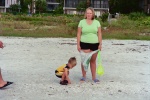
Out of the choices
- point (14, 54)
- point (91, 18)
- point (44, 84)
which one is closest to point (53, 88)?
point (44, 84)

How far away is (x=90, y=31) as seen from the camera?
263 inches

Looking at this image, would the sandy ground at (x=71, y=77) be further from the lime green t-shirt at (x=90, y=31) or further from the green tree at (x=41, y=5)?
the green tree at (x=41, y=5)

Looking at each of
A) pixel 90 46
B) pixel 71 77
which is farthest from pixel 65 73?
pixel 71 77

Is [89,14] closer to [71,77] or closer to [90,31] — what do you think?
[90,31]

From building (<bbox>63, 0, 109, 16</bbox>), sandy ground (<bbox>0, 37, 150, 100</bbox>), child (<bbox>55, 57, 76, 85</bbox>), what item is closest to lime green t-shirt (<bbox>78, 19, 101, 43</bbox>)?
child (<bbox>55, 57, 76, 85</bbox>)

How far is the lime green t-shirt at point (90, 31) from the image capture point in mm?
6684

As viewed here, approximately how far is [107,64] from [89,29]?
3.23 meters

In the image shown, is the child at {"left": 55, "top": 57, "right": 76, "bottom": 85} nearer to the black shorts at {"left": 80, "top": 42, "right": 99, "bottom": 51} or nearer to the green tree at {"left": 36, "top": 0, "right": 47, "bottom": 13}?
the black shorts at {"left": 80, "top": 42, "right": 99, "bottom": 51}

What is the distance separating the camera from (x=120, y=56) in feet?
37.9

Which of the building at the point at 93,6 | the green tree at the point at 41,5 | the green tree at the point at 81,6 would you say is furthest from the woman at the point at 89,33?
the green tree at the point at 41,5

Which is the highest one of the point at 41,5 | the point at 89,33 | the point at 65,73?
the point at 41,5

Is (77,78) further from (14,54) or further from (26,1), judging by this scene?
(26,1)

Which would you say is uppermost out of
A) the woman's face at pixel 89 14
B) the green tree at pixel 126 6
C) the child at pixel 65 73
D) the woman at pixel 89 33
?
the green tree at pixel 126 6

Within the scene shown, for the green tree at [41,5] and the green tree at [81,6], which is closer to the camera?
the green tree at [81,6]
